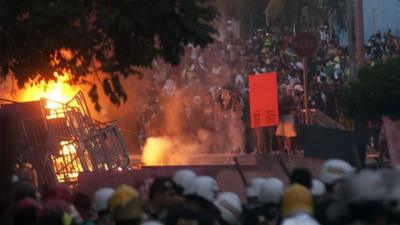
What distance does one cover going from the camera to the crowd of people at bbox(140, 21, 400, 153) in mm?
27969

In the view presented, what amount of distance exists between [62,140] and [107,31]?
6516mm

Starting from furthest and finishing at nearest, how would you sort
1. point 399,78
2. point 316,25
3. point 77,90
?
1. point 316,25
2. point 77,90
3. point 399,78

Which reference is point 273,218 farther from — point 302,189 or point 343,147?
point 343,147

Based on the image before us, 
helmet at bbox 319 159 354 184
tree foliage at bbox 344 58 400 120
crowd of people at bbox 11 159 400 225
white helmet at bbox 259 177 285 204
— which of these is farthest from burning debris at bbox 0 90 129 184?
white helmet at bbox 259 177 285 204

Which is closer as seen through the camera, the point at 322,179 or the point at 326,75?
the point at 322,179

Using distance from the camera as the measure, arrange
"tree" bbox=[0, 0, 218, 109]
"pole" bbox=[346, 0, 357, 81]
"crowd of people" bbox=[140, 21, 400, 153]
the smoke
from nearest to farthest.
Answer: "tree" bbox=[0, 0, 218, 109]
"crowd of people" bbox=[140, 21, 400, 153]
"pole" bbox=[346, 0, 357, 81]
the smoke

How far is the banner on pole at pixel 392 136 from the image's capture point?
2073cm

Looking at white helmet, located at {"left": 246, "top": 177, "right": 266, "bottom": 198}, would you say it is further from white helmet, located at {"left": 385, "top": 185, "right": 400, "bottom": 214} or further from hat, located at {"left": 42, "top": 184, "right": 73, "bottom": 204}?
white helmet, located at {"left": 385, "top": 185, "right": 400, "bottom": 214}

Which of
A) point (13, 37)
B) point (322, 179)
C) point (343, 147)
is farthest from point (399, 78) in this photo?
point (322, 179)

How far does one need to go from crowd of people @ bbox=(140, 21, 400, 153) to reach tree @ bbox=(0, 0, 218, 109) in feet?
32.8

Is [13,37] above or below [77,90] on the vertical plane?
above

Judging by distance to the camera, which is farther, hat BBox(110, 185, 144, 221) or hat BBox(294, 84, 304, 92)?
hat BBox(294, 84, 304, 92)

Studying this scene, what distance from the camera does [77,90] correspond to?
76.2 feet

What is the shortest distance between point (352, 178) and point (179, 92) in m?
22.5
